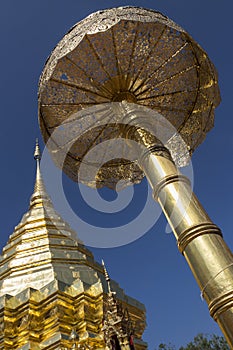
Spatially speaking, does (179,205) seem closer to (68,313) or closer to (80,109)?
(80,109)

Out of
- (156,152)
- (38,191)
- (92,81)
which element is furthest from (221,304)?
(38,191)

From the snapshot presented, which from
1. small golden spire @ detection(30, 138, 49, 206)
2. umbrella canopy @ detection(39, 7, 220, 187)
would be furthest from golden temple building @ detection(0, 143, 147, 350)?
umbrella canopy @ detection(39, 7, 220, 187)

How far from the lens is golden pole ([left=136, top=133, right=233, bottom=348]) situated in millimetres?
3293

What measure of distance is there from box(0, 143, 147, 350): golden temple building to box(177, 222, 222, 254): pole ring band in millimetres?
4194

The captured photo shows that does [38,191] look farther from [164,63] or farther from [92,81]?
[164,63]

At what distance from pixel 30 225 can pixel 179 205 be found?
475 inches

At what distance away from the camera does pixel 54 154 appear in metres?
6.90

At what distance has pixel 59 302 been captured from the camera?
10.7 meters

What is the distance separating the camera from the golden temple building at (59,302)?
378 inches

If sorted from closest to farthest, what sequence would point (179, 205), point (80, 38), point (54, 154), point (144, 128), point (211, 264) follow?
point (211, 264)
point (179, 205)
point (144, 128)
point (80, 38)
point (54, 154)

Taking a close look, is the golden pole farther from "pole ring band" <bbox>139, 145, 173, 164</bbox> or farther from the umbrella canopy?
the umbrella canopy

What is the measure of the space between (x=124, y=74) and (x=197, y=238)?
9.40 feet

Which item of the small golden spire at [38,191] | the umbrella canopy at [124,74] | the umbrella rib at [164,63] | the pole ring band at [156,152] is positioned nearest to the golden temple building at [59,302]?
the small golden spire at [38,191]

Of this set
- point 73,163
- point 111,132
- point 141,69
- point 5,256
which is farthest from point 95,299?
point 141,69
